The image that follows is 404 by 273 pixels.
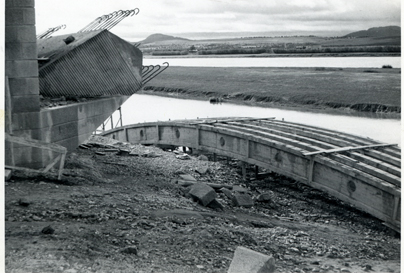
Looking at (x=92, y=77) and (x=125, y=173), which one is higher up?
(x=92, y=77)

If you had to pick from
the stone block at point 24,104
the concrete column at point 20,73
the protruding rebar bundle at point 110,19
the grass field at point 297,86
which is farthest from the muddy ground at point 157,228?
the grass field at point 297,86

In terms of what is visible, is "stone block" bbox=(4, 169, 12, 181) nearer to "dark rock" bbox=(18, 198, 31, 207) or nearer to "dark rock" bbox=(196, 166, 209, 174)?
"dark rock" bbox=(18, 198, 31, 207)

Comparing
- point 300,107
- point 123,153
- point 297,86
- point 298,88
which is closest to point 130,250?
point 123,153

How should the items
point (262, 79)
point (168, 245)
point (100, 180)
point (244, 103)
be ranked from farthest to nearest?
1. point (262, 79)
2. point (244, 103)
3. point (100, 180)
4. point (168, 245)

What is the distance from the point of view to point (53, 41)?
12836 mm

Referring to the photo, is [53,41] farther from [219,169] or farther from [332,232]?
[332,232]

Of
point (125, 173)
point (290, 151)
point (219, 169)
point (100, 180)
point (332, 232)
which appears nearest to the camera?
point (332, 232)

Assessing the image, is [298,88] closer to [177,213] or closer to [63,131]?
[63,131]

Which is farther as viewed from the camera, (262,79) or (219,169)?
(262,79)

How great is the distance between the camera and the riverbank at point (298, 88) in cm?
2555

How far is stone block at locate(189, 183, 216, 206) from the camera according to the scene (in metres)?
9.91

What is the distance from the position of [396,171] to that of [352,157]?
54.8 inches

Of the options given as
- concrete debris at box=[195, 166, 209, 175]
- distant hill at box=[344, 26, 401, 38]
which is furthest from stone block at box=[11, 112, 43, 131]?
distant hill at box=[344, 26, 401, 38]

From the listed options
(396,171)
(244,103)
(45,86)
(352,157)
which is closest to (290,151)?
(352,157)
